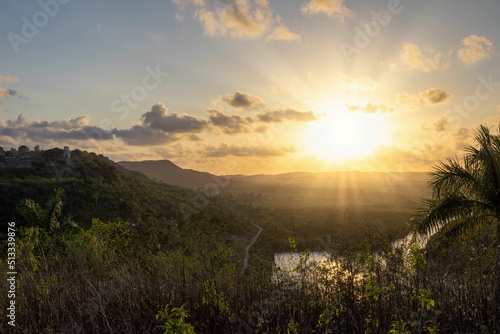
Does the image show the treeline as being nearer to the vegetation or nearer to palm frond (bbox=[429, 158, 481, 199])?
the vegetation

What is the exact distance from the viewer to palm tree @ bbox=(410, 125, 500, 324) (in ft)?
40.1

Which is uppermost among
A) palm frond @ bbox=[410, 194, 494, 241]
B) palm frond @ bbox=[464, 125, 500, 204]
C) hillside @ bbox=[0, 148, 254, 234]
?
palm frond @ bbox=[464, 125, 500, 204]

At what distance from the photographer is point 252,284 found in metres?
8.62

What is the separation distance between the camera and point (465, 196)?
43.5ft

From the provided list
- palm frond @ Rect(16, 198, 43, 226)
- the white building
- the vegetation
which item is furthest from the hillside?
the vegetation

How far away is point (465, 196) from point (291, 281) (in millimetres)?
8663

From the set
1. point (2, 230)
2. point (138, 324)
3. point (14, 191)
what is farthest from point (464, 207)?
point (14, 191)

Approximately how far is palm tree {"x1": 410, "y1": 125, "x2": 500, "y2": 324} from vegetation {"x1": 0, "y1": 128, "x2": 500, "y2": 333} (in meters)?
0.04

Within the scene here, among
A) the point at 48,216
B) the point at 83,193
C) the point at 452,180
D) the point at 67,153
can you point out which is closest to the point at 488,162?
the point at 452,180

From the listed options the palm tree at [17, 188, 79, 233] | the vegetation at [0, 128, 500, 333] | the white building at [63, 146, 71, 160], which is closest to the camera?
the vegetation at [0, 128, 500, 333]

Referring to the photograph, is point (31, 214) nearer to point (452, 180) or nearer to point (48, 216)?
point (48, 216)

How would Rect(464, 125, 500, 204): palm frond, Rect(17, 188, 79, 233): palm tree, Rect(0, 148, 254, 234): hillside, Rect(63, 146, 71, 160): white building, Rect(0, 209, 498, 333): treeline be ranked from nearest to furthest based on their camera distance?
Rect(0, 209, 498, 333): treeline, Rect(464, 125, 500, 204): palm frond, Rect(17, 188, 79, 233): palm tree, Rect(0, 148, 254, 234): hillside, Rect(63, 146, 71, 160): white building

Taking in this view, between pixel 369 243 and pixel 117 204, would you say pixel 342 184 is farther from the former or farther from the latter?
pixel 369 243

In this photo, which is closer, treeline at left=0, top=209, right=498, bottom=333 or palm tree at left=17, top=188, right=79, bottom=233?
treeline at left=0, top=209, right=498, bottom=333
